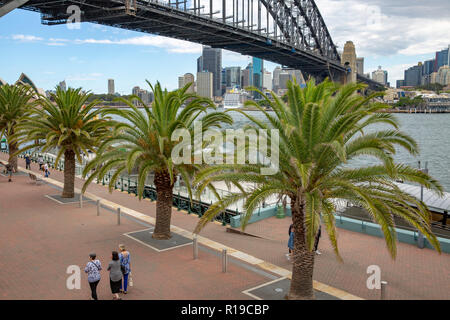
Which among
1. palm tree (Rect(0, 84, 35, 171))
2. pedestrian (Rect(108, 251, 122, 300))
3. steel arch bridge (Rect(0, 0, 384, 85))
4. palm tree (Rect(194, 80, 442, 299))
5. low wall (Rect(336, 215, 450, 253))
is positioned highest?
steel arch bridge (Rect(0, 0, 384, 85))

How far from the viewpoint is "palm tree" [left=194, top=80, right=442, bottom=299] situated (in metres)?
9.70

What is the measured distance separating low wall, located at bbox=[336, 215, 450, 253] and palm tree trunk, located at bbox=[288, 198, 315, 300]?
6.73 m

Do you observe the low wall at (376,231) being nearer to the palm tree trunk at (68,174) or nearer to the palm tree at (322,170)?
the palm tree at (322,170)

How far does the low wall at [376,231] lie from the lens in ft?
49.1

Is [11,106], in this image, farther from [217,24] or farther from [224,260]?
[217,24]

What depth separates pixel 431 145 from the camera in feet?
251

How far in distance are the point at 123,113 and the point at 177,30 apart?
5775 cm

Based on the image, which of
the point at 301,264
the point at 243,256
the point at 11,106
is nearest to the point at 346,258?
the point at 243,256

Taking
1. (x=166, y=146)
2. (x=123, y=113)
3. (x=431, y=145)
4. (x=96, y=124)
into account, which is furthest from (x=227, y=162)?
(x=431, y=145)

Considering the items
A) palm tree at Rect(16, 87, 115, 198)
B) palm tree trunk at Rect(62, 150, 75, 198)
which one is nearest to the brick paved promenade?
palm tree trunk at Rect(62, 150, 75, 198)

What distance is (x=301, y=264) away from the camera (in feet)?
35.0

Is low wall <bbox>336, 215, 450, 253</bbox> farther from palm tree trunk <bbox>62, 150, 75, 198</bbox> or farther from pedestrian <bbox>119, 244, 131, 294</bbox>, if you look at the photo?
palm tree trunk <bbox>62, 150, 75, 198</bbox>

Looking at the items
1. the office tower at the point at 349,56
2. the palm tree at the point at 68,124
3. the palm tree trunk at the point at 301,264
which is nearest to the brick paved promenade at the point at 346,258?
the palm tree trunk at the point at 301,264

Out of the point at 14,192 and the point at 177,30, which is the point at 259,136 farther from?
the point at 177,30
